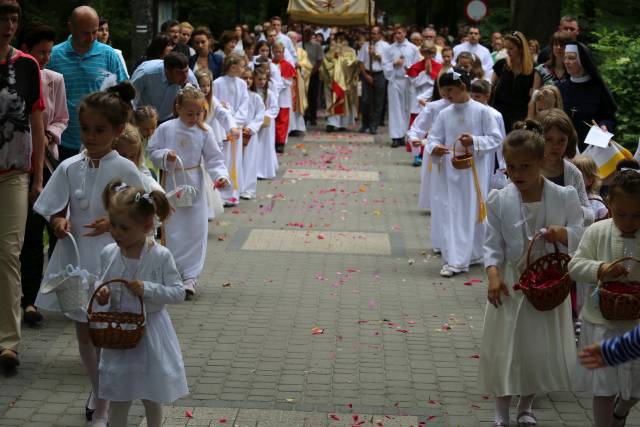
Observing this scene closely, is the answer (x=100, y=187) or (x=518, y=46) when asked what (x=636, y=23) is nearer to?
(x=518, y=46)

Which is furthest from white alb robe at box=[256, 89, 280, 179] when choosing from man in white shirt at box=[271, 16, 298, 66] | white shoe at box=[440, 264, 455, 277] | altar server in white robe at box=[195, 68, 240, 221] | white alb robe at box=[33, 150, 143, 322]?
white alb robe at box=[33, 150, 143, 322]

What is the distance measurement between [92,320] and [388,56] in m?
20.3

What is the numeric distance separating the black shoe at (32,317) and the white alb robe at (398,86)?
643 inches

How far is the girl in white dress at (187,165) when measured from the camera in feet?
32.1

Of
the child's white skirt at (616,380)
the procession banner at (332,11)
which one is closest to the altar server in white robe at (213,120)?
the child's white skirt at (616,380)

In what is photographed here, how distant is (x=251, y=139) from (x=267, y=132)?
149 centimetres

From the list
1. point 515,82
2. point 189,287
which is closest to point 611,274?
point 189,287

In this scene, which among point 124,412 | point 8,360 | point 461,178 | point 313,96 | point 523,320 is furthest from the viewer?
point 313,96

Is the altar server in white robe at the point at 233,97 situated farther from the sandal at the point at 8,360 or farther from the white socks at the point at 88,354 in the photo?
the white socks at the point at 88,354

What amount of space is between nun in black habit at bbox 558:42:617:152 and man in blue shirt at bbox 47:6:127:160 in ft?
12.8

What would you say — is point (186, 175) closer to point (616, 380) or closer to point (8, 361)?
point (8, 361)

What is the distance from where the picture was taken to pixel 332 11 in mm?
27328

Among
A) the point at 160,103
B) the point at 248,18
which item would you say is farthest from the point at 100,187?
the point at 248,18

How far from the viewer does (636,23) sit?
1730 cm
